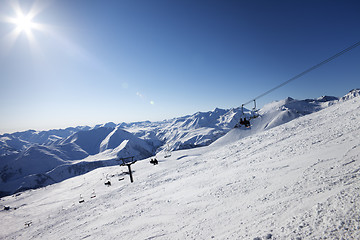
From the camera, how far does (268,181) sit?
12.9 meters

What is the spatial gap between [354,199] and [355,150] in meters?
8.49

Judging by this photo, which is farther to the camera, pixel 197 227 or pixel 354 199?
pixel 197 227

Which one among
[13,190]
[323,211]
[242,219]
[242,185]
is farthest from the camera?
[13,190]

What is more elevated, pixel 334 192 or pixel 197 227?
pixel 334 192

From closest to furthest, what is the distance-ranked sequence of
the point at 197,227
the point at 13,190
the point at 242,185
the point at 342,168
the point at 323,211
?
the point at 323,211 → the point at 197,227 → the point at 342,168 → the point at 242,185 → the point at 13,190

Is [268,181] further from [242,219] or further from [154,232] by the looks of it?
[154,232]

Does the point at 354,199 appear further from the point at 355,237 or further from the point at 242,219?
the point at 242,219

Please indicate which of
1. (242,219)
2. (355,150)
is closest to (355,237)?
(242,219)

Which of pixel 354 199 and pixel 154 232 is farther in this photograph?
pixel 154 232

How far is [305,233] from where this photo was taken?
20.9 feet

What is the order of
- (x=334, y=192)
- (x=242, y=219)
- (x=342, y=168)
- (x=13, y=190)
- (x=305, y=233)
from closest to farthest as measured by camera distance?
(x=305, y=233), (x=334, y=192), (x=242, y=219), (x=342, y=168), (x=13, y=190)

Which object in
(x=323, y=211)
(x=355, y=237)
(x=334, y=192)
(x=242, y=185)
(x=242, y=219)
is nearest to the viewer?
(x=355, y=237)

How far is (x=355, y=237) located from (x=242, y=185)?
8.49 metres

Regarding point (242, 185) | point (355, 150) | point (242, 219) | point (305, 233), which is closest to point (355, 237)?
point (305, 233)
